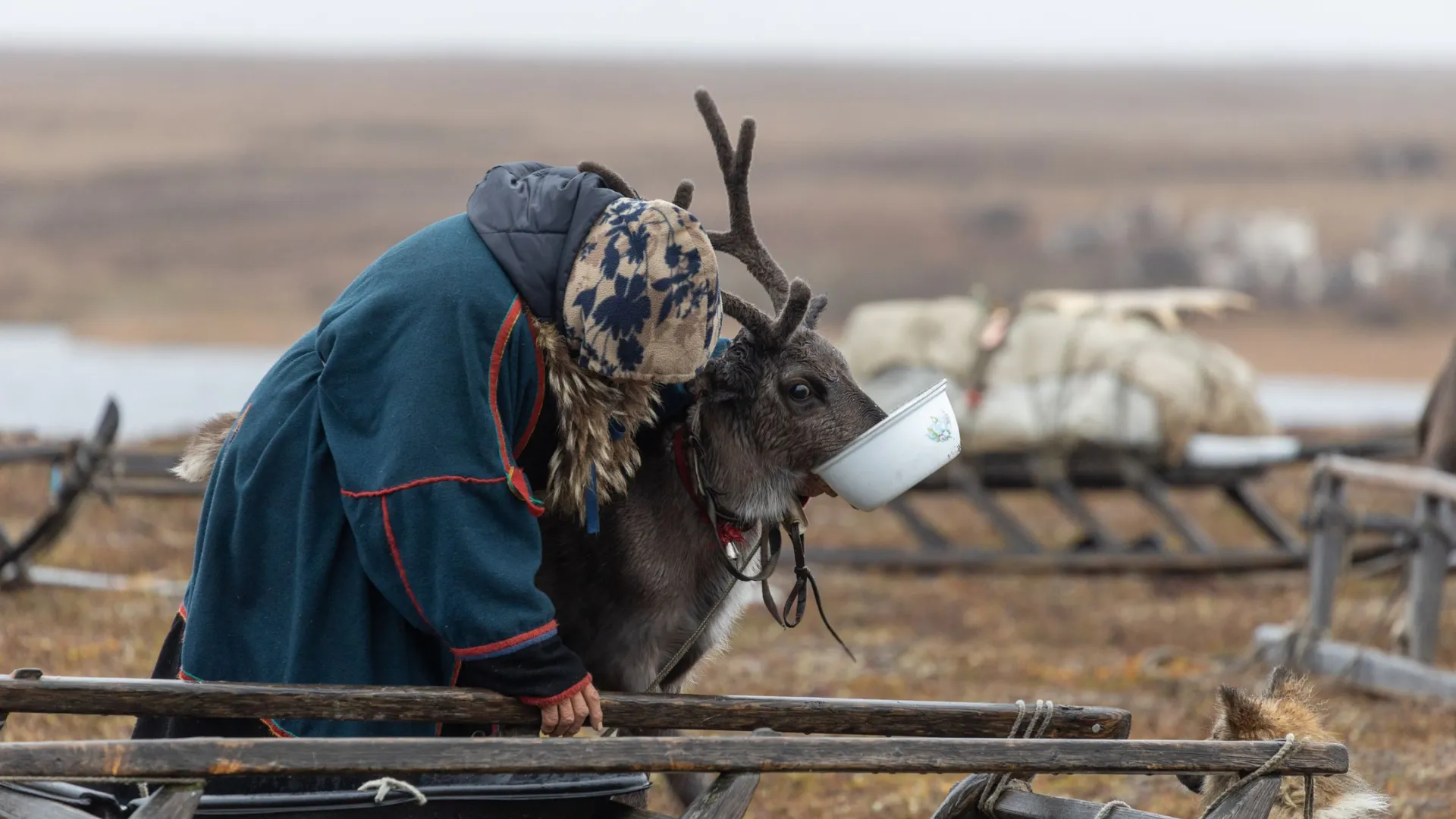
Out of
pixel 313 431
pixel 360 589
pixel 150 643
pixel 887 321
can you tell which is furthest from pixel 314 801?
pixel 887 321

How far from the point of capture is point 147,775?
274 cm

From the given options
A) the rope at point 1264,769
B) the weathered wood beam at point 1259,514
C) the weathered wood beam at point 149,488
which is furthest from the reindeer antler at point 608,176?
the weathered wood beam at point 1259,514

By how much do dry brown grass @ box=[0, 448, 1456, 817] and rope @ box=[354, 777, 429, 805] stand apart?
7.43 feet

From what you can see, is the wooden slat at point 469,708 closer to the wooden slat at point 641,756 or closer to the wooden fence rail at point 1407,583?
the wooden slat at point 641,756

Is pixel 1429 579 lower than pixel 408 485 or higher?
lower

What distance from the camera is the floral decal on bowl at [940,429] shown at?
3.39m

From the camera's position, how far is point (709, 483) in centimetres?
374

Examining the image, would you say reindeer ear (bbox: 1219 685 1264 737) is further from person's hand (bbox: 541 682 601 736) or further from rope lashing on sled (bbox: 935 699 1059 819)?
person's hand (bbox: 541 682 601 736)

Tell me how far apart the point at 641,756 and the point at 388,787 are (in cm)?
48

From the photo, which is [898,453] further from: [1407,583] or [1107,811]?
[1407,583]

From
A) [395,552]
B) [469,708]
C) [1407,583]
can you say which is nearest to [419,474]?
[395,552]

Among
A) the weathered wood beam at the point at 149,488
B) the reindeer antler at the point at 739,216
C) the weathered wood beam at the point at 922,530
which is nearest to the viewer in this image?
the reindeer antler at the point at 739,216

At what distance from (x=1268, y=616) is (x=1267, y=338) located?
1587 inches

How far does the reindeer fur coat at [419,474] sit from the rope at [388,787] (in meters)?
0.23
